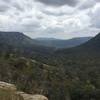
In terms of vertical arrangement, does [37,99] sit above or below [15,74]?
above

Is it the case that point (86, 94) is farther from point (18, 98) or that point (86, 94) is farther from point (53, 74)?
point (18, 98)

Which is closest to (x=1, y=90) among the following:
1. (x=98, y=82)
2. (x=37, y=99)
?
(x=37, y=99)

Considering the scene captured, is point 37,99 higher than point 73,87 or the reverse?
higher

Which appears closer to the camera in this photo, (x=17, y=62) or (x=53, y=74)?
(x=17, y=62)

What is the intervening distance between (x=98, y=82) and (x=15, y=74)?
3025 cm

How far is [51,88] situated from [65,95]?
213 inches

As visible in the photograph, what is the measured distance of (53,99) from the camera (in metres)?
61.4

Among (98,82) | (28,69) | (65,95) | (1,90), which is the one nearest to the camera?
(1,90)

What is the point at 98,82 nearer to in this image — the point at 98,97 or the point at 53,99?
the point at 98,97

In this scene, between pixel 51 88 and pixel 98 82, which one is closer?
pixel 51 88

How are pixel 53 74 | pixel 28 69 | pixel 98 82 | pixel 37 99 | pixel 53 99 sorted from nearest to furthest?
pixel 37 99 → pixel 53 99 → pixel 28 69 → pixel 98 82 → pixel 53 74

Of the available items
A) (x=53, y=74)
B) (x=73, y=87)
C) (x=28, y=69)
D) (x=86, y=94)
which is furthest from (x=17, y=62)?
(x=86, y=94)

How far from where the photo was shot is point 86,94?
67.5 meters

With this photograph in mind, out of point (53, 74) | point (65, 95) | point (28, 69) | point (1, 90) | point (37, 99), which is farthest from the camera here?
point (53, 74)
